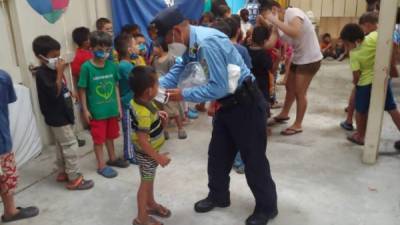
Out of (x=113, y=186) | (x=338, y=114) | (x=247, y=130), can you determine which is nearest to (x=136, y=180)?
(x=113, y=186)

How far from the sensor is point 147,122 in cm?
235

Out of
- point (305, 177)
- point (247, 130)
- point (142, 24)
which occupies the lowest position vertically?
point (305, 177)

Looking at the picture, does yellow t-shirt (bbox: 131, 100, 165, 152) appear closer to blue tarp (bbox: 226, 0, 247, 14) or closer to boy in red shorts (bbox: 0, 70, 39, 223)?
boy in red shorts (bbox: 0, 70, 39, 223)

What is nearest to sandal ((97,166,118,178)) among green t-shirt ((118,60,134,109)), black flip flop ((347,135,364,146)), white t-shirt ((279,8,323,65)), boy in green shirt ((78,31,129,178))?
boy in green shirt ((78,31,129,178))

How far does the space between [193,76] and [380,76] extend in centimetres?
180

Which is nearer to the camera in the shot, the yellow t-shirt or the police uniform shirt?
the police uniform shirt

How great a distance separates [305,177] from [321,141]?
35.3 inches

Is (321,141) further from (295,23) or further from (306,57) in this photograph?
(295,23)

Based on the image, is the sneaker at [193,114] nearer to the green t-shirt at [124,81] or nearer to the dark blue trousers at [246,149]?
the green t-shirt at [124,81]

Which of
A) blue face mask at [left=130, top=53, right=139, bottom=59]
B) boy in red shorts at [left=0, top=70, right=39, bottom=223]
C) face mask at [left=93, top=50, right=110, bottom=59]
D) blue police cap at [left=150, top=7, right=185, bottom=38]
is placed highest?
blue police cap at [left=150, top=7, right=185, bottom=38]

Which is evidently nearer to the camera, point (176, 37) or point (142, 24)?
point (176, 37)

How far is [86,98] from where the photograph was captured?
325 cm

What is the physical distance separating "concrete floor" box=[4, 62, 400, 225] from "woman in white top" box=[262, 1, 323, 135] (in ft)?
1.36

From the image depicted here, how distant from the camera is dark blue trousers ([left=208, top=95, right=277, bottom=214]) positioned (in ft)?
7.88
